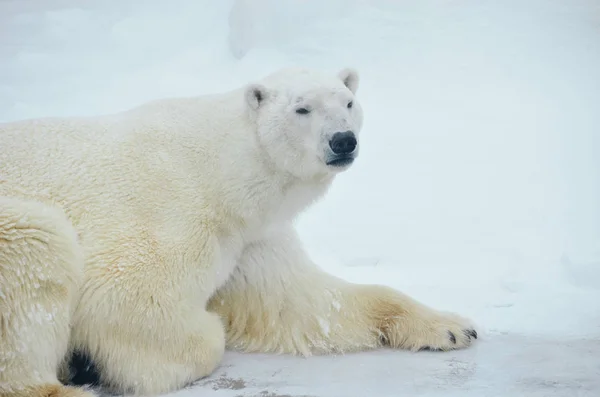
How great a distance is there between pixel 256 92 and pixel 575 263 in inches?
107

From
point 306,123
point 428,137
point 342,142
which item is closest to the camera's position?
point 342,142

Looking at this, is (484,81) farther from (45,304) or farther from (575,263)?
(45,304)

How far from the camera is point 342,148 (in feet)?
9.94

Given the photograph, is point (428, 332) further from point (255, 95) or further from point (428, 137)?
point (428, 137)

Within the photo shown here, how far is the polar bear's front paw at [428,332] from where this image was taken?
3.49m

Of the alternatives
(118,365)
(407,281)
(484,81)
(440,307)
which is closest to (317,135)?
(118,365)

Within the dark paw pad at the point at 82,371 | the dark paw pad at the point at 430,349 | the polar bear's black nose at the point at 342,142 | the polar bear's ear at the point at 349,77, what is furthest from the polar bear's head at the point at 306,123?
the dark paw pad at the point at 82,371

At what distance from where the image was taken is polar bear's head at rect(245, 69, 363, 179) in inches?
121

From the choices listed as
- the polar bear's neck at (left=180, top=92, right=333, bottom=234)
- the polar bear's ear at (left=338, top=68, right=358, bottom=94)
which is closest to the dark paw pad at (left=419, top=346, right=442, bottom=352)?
the polar bear's neck at (left=180, top=92, right=333, bottom=234)

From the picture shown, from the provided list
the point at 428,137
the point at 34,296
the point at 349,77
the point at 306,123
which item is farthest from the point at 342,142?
the point at 428,137

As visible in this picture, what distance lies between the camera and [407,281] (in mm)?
4844

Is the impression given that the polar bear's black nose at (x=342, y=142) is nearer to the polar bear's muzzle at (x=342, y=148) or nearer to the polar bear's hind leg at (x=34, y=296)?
the polar bear's muzzle at (x=342, y=148)

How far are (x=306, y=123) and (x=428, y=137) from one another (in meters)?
5.51

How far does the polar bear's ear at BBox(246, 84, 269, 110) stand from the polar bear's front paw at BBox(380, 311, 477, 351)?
4.22 ft
